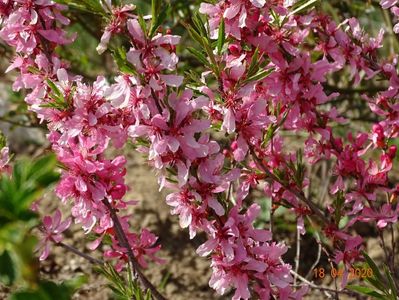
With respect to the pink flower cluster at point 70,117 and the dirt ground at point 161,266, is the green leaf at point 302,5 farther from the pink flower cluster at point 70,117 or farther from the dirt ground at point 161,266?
the dirt ground at point 161,266

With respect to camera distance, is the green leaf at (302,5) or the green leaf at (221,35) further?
the green leaf at (302,5)

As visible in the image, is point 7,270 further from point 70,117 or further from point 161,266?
point 161,266

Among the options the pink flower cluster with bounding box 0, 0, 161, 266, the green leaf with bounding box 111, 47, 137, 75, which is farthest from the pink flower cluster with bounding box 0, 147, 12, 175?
the green leaf with bounding box 111, 47, 137, 75

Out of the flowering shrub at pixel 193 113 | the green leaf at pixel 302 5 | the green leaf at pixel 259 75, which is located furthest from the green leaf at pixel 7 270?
the green leaf at pixel 302 5

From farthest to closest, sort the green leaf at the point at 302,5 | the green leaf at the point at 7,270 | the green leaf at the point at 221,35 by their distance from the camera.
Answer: the green leaf at the point at 302,5, the green leaf at the point at 221,35, the green leaf at the point at 7,270

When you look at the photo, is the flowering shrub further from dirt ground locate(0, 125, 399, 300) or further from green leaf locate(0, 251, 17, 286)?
dirt ground locate(0, 125, 399, 300)

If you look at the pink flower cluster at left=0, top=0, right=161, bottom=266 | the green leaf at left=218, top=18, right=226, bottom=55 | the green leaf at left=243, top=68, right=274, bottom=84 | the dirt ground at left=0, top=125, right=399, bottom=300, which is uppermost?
the green leaf at left=218, top=18, right=226, bottom=55

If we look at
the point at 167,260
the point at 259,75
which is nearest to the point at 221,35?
the point at 259,75

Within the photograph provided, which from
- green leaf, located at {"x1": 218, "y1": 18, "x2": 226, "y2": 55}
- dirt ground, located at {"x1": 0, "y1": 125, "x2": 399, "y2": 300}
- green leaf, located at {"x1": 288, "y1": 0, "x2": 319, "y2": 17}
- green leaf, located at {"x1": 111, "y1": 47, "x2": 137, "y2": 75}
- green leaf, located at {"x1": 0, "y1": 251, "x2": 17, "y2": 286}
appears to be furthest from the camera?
dirt ground, located at {"x1": 0, "y1": 125, "x2": 399, "y2": 300}

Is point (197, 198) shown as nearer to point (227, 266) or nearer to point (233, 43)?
point (227, 266)

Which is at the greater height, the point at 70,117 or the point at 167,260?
the point at 70,117

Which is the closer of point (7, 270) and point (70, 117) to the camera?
point (7, 270)

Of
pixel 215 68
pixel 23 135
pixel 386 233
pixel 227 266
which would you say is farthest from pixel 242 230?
pixel 23 135

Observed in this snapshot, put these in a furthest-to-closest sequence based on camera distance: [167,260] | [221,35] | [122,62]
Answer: [167,260] < [221,35] < [122,62]
